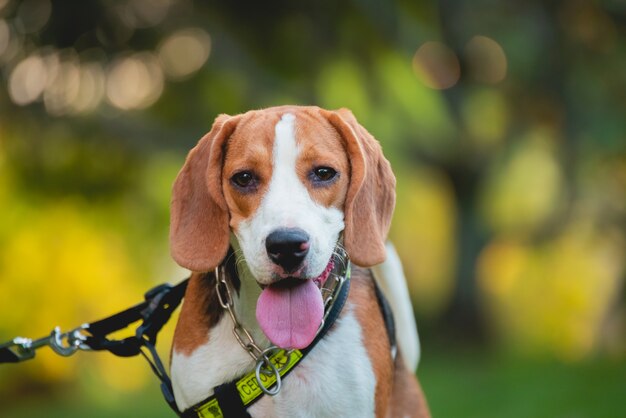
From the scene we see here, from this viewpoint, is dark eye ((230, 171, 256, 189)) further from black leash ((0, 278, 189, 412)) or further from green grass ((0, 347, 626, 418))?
green grass ((0, 347, 626, 418))

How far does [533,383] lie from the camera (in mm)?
11500

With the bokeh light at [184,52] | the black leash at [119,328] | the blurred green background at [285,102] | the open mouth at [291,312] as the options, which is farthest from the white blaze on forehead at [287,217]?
the bokeh light at [184,52]

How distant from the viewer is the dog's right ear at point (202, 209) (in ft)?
12.5

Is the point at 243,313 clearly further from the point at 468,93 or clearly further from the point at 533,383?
the point at 468,93

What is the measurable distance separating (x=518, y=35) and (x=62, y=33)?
6.14 m

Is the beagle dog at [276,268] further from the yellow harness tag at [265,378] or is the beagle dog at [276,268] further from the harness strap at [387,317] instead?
the harness strap at [387,317]

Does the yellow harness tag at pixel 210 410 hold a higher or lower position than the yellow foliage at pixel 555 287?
higher

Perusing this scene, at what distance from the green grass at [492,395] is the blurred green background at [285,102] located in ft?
0.14

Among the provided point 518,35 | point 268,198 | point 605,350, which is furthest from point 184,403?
point 605,350

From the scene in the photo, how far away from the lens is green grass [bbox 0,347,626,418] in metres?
9.84

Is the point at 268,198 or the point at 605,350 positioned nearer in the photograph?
the point at 268,198

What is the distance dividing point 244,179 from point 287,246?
1.47 ft

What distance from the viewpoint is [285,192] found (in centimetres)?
368

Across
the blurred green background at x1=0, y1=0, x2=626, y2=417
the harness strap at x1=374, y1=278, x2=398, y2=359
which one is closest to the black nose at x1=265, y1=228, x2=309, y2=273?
the harness strap at x1=374, y1=278, x2=398, y2=359
